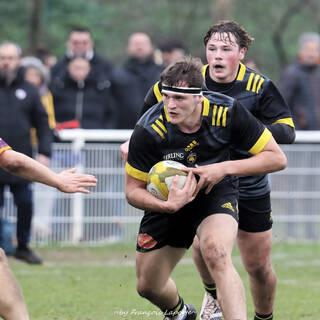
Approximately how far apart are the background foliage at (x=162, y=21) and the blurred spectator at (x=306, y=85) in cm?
1485

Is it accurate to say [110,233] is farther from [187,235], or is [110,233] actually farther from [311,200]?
[187,235]

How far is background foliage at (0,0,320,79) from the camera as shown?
97.8 ft

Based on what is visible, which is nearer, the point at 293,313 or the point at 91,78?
the point at 293,313

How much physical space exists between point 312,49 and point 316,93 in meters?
0.67

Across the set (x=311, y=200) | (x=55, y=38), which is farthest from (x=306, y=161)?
(x=55, y=38)

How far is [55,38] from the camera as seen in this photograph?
3098 cm

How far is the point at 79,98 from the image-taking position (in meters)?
13.6

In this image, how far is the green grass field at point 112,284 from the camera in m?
8.35

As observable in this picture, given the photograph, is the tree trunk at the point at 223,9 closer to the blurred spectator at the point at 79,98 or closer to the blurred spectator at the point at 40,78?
the blurred spectator at the point at 79,98

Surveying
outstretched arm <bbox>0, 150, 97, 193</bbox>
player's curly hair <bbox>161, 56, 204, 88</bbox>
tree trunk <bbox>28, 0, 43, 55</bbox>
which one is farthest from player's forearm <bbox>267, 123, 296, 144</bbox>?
tree trunk <bbox>28, 0, 43, 55</bbox>

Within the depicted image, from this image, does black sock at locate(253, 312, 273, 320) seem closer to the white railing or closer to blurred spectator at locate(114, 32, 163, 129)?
the white railing

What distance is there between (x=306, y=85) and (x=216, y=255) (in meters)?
8.27

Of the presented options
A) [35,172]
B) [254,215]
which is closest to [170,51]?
[254,215]

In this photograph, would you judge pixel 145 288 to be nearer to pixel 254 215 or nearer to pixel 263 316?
pixel 254 215
